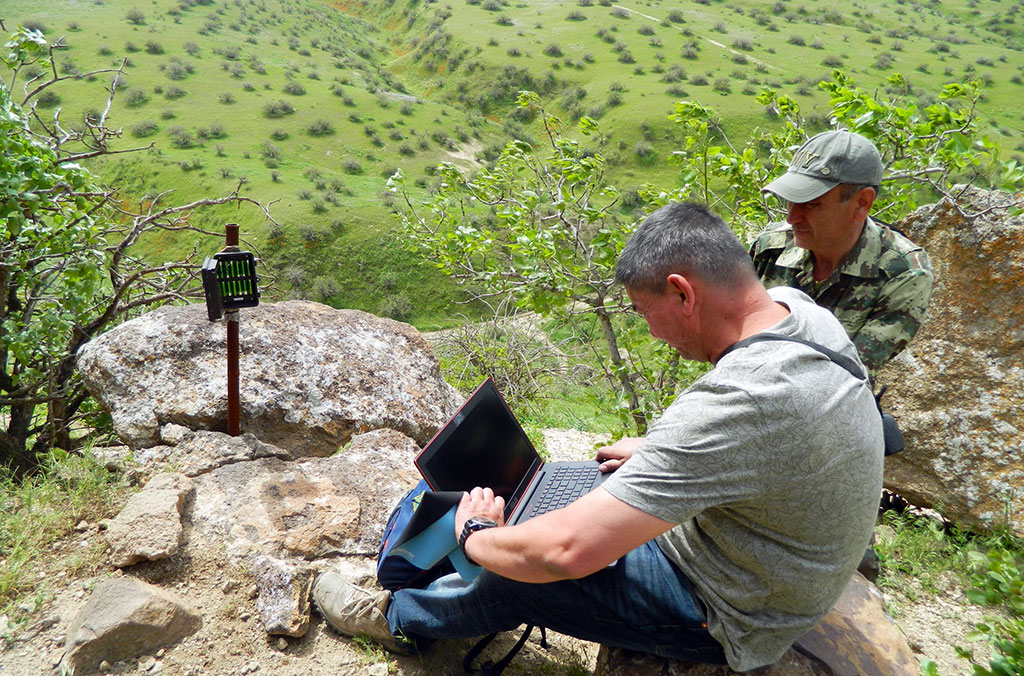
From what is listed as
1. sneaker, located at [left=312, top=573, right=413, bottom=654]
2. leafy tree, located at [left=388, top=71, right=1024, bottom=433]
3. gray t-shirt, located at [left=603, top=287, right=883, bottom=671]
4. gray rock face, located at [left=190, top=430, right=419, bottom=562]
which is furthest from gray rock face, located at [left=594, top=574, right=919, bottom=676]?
leafy tree, located at [left=388, top=71, right=1024, bottom=433]

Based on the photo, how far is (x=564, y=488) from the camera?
261cm

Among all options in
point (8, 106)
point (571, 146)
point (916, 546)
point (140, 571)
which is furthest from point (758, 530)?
point (8, 106)

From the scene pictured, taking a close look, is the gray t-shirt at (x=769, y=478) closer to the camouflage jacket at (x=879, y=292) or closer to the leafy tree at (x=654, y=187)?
the camouflage jacket at (x=879, y=292)

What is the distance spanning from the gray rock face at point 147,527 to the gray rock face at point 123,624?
17 cm

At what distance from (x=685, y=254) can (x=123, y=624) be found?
2.30 metres

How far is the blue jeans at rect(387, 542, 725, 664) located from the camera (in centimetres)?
193

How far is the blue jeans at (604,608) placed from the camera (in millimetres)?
1933

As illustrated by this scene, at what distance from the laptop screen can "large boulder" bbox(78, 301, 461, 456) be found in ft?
5.44

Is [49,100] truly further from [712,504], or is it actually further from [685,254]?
[712,504]

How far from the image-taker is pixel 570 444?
6133mm

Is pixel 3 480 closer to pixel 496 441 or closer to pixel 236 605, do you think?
pixel 236 605

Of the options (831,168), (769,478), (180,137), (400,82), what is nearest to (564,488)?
(769,478)

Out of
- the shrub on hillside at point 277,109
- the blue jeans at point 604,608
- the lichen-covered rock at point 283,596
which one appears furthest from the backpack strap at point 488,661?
the shrub on hillside at point 277,109

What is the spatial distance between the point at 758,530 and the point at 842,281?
186 cm
